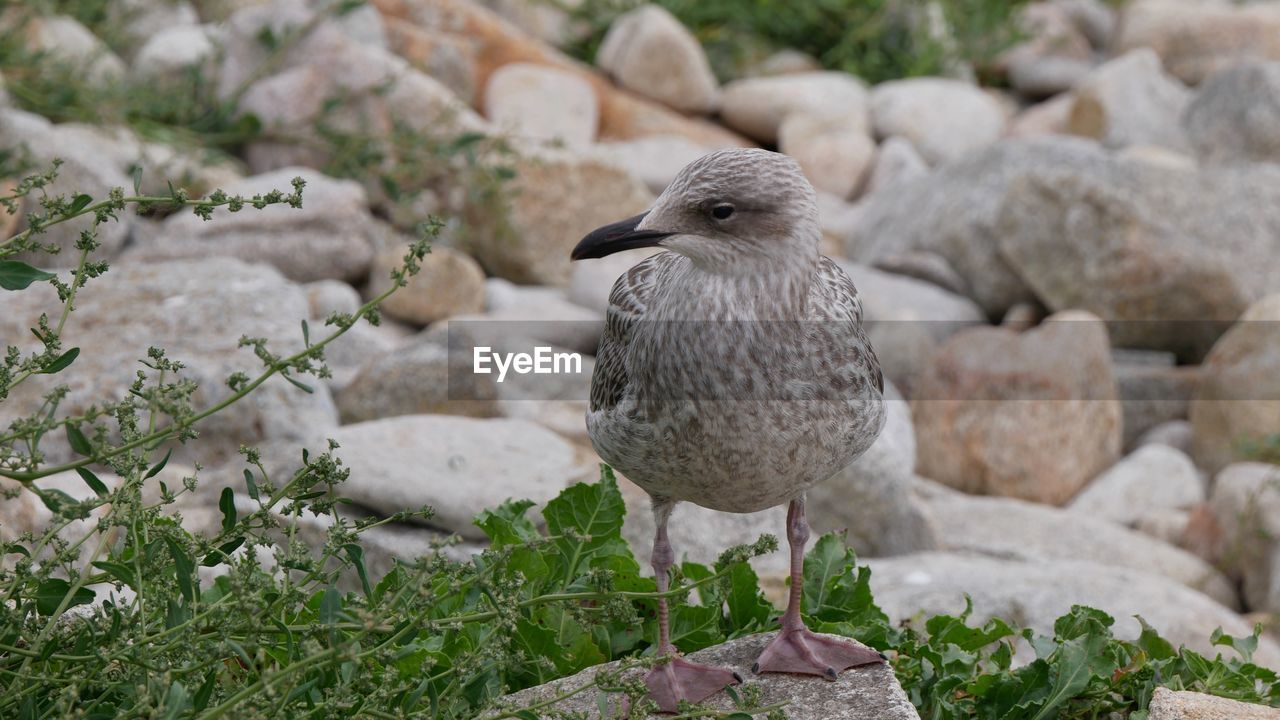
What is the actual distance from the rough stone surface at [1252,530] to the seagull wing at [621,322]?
479 centimetres

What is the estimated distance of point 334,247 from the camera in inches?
365

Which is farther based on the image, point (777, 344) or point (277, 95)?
point (277, 95)

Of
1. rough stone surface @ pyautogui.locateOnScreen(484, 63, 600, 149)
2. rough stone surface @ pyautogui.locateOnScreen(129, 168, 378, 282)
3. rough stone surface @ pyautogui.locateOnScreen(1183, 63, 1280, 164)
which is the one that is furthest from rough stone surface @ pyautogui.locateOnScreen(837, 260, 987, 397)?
rough stone surface @ pyautogui.locateOnScreen(1183, 63, 1280, 164)

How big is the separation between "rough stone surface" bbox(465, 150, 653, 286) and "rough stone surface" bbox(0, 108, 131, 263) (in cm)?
248

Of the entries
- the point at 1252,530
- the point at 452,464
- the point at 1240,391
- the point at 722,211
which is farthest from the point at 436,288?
the point at 722,211

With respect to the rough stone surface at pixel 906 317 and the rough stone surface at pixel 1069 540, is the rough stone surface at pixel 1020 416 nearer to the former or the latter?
the rough stone surface at pixel 906 317

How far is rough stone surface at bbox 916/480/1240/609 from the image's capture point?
7953 millimetres

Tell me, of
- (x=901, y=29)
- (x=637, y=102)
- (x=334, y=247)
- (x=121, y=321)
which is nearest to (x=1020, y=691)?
(x=121, y=321)

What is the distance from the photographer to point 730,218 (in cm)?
365

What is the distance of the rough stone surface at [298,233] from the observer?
904cm

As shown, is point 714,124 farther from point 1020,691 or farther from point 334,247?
point 1020,691

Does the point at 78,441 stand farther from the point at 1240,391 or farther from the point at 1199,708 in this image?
the point at 1240,391

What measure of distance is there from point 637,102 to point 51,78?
19.3ft

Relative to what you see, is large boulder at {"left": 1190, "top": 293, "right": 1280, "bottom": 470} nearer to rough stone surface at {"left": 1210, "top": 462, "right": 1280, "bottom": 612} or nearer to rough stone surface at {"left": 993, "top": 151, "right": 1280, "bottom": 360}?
rough stone surface at {"left": 1210, "top": 462, "right": 1280, "bottom": 612}
